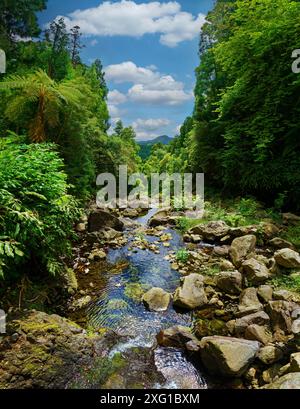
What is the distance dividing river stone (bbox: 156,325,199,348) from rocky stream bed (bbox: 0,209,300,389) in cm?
1

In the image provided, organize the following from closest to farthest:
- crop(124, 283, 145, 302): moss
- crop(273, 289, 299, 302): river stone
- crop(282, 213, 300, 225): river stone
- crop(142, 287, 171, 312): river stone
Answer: crop(273, 289, 299, 302): river stone, crop(142, 287, 171, 312): river stone, crop(124, 283, 145, 302): moss, crop(282, 213, 300, 225): river stone

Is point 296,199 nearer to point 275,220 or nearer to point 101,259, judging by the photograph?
point 275,220

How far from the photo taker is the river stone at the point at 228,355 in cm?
343

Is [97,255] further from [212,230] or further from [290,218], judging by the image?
[290,218]

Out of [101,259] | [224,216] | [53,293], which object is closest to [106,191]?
[224,216]

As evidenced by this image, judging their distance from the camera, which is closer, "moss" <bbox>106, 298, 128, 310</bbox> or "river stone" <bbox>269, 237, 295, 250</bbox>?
"moss" <bbox>106, 298, 128, 310</bbox>

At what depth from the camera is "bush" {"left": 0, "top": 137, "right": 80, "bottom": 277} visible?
384 centimetres

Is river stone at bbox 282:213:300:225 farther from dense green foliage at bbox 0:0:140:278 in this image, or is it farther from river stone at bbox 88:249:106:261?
dense green foliage at bbox 0:0:140:278

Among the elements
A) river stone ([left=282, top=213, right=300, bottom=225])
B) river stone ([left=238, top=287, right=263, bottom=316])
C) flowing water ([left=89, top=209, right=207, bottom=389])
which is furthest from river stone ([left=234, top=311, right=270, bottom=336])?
river stone ([left=282, top=213, right=300, bottom=225])

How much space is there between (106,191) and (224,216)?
31.0 ft

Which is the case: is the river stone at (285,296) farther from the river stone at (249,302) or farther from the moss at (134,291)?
the moss at (134,291)

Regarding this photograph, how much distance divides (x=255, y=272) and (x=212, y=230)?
10.7 feet

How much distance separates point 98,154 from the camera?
16.3 metres

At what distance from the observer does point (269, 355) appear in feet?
11.9
